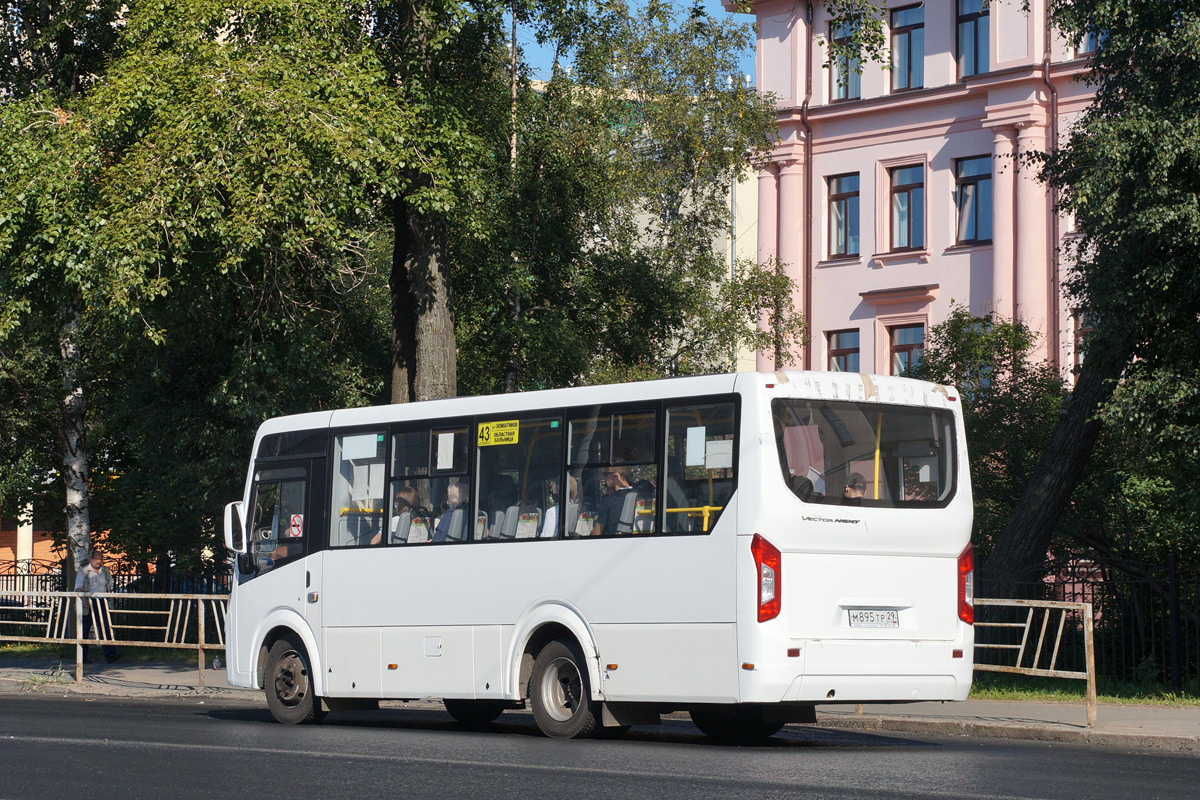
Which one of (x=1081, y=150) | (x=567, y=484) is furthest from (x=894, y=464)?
(x=1081, y=150)

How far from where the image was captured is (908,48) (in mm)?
41156

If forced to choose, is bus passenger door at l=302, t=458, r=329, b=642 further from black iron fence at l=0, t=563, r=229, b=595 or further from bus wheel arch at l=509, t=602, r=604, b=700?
black iron fence at l=0, t=563, r=229, b=595

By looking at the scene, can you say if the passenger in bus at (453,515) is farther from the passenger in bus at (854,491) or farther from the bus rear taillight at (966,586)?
the bus rear taillight at (966,586)

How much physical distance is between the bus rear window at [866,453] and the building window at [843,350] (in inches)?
1134

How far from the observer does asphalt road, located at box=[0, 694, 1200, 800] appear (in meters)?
9.60

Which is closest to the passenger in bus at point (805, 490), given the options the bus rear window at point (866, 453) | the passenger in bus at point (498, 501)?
the bus rear window at point (866, 453)

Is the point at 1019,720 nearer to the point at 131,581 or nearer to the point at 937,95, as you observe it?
the point at 131,581

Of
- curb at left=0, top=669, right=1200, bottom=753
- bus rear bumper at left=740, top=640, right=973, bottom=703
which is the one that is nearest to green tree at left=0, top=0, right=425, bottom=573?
curb at left=0, top=669, right=1200, bottom=753

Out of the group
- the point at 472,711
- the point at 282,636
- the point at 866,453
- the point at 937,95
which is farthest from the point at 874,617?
the point at 937,95

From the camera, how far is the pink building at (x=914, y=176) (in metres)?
38.8

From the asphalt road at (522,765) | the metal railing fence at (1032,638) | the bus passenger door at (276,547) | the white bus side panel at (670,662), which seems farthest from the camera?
→ the bus passenger door at (276,547)

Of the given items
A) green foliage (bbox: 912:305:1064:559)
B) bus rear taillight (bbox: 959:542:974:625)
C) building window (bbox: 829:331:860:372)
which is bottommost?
bus rear taillight (bbox: 959:542:974:625)

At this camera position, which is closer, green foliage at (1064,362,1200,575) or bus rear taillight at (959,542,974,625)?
bus rear taillight at (959,542,974,625)

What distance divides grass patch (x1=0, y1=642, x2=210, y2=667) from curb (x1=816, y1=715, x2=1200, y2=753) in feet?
43.1
